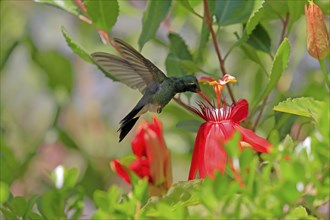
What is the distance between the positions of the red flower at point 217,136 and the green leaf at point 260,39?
0.64 ft

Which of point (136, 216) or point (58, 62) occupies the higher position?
point (136, 216)

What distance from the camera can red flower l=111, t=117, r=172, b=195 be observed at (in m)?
0.99

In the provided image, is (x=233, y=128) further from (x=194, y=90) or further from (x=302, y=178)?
(x=302, y=178)

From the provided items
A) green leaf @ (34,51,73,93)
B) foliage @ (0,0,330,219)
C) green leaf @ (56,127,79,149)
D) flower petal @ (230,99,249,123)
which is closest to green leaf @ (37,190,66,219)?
foliage @ (0,0,330,219)

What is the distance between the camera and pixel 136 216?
0.73 m

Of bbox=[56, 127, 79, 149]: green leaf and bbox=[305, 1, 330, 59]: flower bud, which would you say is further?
bbox=[56, 127, 79, 149]: green leaf

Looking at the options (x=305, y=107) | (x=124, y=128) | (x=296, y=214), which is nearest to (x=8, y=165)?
(x=124, y=128)

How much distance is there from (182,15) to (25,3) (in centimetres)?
75

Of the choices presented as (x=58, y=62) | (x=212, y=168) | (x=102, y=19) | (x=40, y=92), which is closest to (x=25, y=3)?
(x=40, y=92)

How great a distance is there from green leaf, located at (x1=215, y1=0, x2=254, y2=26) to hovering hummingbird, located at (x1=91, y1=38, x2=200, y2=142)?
0.12 m

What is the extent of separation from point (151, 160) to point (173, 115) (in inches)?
23.9

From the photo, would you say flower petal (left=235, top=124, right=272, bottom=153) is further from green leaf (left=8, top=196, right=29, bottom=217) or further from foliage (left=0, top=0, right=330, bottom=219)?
green leaf (left=8, top=196, right=29, bottom=217)

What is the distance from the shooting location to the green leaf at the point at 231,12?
1.15 m

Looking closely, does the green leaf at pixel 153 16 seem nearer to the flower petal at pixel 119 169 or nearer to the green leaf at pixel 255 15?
the green leaf at pixel 255 15
